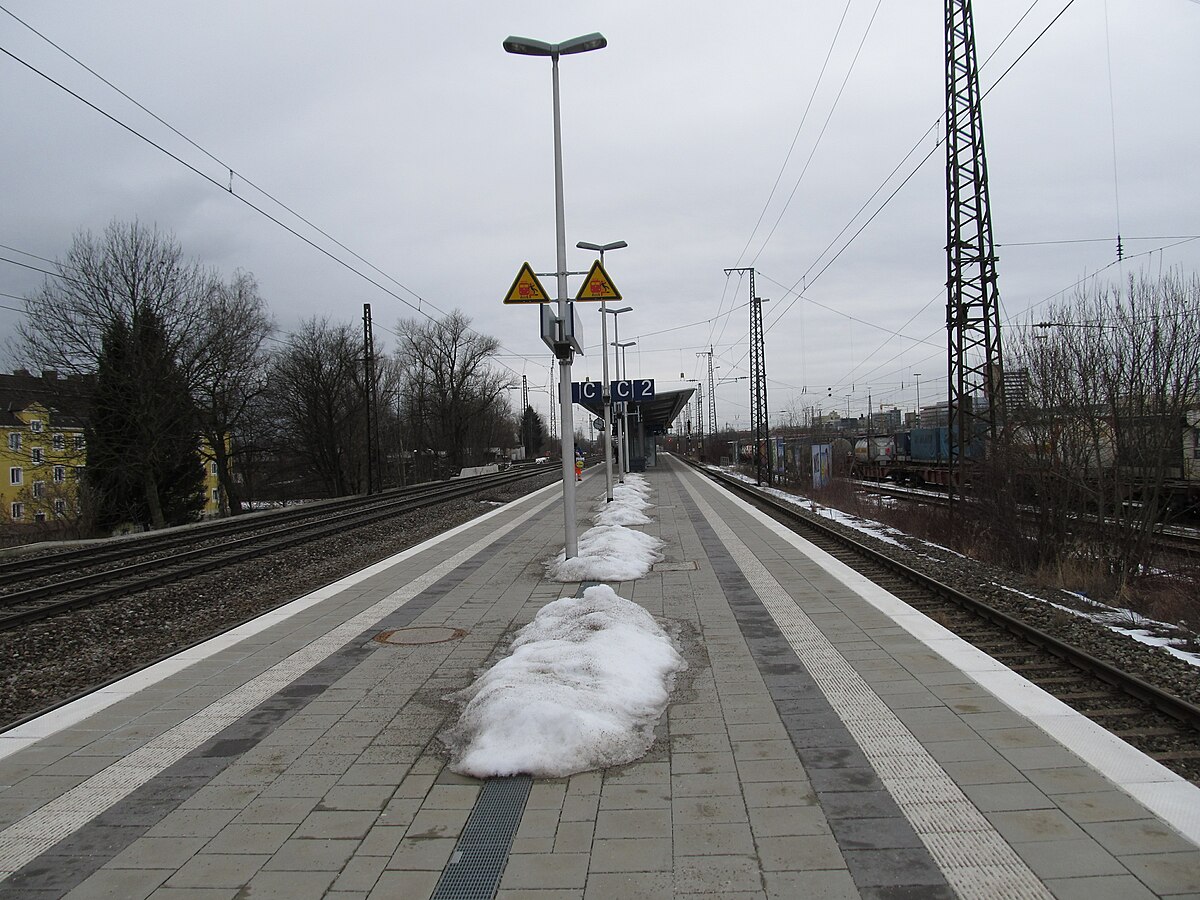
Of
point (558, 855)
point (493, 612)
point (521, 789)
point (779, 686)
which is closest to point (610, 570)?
point (493, 612)

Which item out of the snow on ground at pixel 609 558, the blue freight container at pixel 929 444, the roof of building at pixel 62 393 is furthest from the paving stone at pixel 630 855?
the blue freight container at pixel 929 444

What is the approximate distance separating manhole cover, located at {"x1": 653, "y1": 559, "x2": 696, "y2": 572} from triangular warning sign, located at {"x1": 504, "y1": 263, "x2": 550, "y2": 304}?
13.2ft

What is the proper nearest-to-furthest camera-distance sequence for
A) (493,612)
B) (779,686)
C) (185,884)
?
(185,884) → (779,686) → (493,612)

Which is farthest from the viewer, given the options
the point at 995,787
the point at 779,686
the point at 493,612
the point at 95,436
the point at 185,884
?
the point at 95,436

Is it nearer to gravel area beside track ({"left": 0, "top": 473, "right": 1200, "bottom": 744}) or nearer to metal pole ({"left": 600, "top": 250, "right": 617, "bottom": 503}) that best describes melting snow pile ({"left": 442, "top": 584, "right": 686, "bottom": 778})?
gravel area beside track ({"left": 0, "top": 473, "right": 1200, "bottom": 744})

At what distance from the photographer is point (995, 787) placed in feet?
12.5

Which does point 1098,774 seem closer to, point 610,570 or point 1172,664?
point 1172,664

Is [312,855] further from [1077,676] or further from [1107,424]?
[1107,424]

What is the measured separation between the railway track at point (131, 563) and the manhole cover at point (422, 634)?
506 cm

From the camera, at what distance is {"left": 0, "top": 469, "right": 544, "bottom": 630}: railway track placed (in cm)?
1069

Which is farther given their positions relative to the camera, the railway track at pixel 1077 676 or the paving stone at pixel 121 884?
the railway track at pixel 1077 676

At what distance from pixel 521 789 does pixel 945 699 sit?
290 cm

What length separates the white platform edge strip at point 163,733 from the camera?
12.0 ft

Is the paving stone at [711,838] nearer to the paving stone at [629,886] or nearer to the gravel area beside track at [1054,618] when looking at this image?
the paving stone at [629,886]
